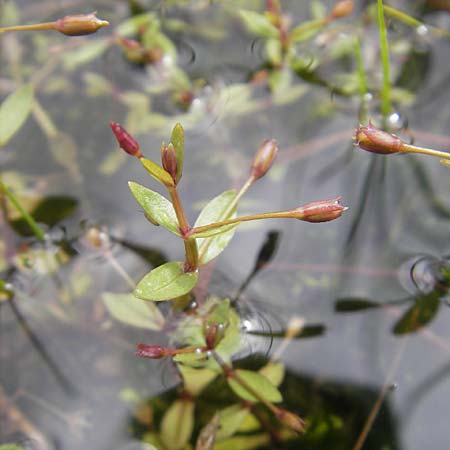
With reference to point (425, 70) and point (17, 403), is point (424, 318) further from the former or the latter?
point (17, 403)

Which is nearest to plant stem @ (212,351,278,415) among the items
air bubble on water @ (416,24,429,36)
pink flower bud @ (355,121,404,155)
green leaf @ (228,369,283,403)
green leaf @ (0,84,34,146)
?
green leaf @ (228,369,283,403)

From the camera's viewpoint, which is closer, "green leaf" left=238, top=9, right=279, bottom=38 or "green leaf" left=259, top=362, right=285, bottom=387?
"green leaf" left=259, top=362, right=285, bottom=387

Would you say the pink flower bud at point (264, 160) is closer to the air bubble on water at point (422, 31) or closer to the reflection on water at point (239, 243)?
the reflection on water at point (239, 243)

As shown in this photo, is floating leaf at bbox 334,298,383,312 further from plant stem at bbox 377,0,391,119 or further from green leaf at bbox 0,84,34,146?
green leaf at bbox 0,84,34,146

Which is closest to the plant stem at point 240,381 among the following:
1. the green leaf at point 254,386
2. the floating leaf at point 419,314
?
the green leaf at point 254,386

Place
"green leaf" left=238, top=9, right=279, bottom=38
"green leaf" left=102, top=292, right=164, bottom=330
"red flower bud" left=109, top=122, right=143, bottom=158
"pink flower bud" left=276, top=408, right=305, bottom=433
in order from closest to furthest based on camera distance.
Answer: "red flower bud" left=109, top=122, right=143, bottom=158 < "pink flower bud" left=276, top=408, right=305, bottom=433 < "green leaf" left=102, top=292, right=164, bottom=330 < "green leaf" left=238, top=9, right=279, bottom=38
